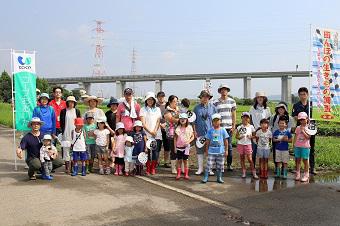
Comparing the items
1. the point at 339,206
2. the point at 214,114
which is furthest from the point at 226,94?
the point at 339,206

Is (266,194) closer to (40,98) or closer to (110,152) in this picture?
(110,152)

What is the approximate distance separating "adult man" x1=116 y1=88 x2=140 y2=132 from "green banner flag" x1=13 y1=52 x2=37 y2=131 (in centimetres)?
199

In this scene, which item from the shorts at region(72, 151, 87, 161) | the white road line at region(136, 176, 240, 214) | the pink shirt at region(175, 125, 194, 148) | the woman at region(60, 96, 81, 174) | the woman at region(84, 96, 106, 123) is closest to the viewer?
the white road line at region(136, 176, 240, 214)

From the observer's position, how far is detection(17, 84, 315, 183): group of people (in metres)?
7.49

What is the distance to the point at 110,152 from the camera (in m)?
8.30

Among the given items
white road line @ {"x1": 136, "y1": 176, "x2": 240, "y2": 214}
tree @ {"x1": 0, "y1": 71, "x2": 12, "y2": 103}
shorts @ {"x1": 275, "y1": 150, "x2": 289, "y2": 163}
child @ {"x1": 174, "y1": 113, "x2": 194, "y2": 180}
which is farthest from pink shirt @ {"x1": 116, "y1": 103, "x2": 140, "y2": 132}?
tree @ {"x1": 0, "y1": 71, "x2": 12, "y2": 103}

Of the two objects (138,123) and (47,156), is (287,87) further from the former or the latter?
(47,156)

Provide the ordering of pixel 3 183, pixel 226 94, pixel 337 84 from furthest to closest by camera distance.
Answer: pixel 337 84, pixel 226 94, pixel 3 183

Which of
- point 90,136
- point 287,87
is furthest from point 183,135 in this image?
point 287,87

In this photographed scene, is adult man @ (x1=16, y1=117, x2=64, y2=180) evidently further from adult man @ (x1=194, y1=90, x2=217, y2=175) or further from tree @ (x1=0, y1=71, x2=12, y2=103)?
tree @ (x1=0, y1=71, x2=12, y2=103)

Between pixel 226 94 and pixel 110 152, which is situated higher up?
pixel 226 94

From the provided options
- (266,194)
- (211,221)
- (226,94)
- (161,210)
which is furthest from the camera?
(226,94)

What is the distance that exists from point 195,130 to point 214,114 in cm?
68

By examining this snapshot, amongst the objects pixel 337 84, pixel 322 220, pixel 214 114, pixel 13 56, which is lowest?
pixel 322 220
